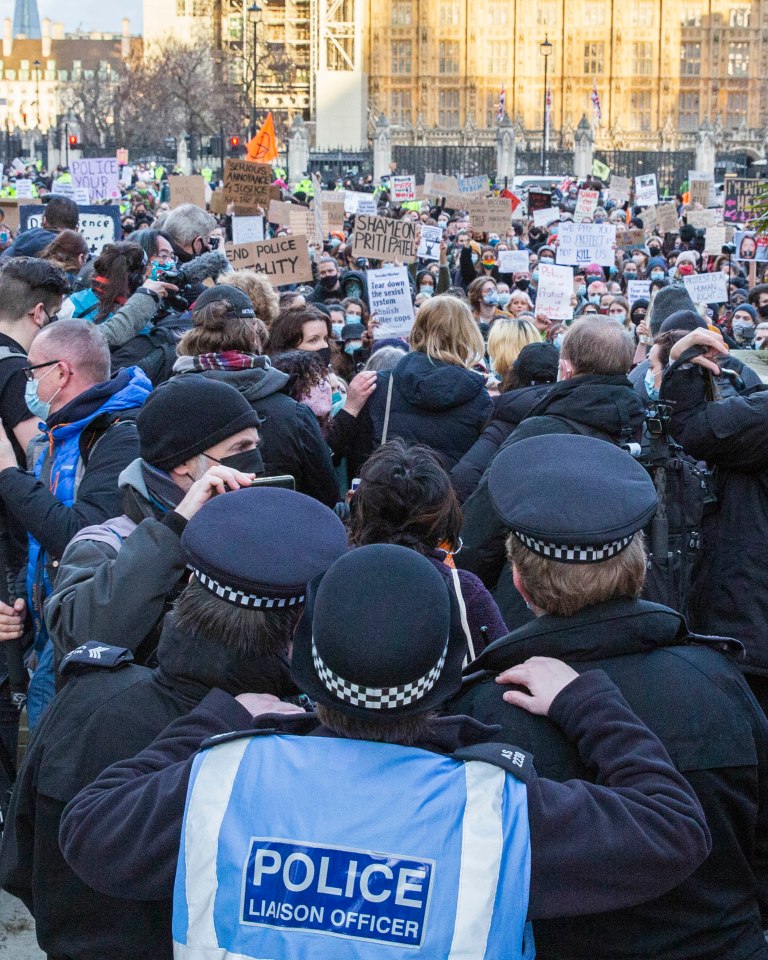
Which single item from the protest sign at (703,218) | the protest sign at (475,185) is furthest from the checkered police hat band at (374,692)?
the protest sign at (703,218)

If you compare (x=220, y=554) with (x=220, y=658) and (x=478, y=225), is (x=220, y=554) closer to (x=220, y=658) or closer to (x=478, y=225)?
(x=220, y=658)

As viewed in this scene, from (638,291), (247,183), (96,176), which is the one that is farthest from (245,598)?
(96,176)

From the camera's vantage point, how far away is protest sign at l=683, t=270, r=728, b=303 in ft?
33.2

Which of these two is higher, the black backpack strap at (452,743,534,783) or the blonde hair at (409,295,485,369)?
the blonde hair at (409,295,485,369)

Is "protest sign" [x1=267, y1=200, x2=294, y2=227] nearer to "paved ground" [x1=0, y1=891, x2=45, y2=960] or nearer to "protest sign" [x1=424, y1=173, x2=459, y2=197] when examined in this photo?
"protest sign" [x1=424, y1=173, x2=459, y2=197]

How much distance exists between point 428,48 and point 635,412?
2700 inches

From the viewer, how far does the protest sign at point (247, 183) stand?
11.4m

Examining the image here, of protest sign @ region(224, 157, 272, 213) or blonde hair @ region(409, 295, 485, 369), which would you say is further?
protest sign @ region(224, 157, 272, 213)

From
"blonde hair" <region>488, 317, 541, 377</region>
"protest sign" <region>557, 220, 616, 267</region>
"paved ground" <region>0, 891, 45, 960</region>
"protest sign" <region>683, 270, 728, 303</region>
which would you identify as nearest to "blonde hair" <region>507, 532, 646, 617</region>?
"paved ground" <region>0, 891, 45, 960</region>

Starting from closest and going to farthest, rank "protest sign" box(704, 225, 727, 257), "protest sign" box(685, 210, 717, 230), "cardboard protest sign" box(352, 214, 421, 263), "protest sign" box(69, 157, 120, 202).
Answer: "cardboard protest sign" box(352, 214, 421, 263) → "protest sign" box(69, 157, 120, 202) → "protest sign" box(704, 225, 727, 257) → "protest sign" box(685, 210, 717, 230)

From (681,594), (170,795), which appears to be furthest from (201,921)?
(681,594)

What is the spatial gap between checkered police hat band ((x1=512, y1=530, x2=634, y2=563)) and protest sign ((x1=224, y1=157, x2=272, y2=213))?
9.74m

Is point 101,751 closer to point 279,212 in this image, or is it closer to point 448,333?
point 448,333

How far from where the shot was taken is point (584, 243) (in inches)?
515
